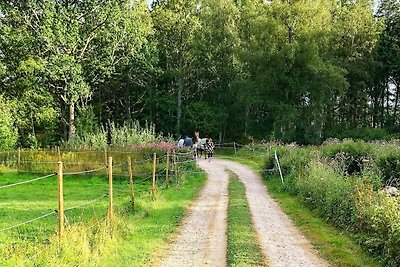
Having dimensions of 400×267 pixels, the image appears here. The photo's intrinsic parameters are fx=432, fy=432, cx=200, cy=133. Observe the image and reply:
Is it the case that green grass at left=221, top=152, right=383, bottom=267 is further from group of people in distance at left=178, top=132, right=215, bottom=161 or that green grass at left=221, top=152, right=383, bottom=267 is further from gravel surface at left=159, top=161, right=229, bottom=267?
group of people in distance at left=178, top=132, right=215, bottom=161

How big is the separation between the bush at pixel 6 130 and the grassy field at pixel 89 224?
10.2 m

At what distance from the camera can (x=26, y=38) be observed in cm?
2986

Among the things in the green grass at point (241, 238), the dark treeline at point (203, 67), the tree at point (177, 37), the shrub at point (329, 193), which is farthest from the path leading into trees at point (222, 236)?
the tree at point (177, 37)

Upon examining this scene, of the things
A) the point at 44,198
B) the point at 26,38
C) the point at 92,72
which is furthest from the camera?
the point at 92,72

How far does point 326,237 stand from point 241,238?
80.1 inches

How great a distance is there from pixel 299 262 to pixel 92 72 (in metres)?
→ 27.4

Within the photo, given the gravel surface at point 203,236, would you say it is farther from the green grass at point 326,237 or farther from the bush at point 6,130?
the bush at point 6,130

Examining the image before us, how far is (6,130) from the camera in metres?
29.8

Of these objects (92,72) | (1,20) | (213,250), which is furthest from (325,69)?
(213,250)

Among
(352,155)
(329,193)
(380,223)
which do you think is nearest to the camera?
(380,223)

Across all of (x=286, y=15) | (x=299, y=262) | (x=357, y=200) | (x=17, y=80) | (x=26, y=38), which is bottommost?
(x=299, y=262)

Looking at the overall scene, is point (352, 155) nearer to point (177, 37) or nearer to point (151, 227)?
point (151, 227)

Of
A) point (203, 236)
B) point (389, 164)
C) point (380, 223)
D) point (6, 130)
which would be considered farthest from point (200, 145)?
point (380, 223)

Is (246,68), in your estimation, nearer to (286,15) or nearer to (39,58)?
(286,15)
